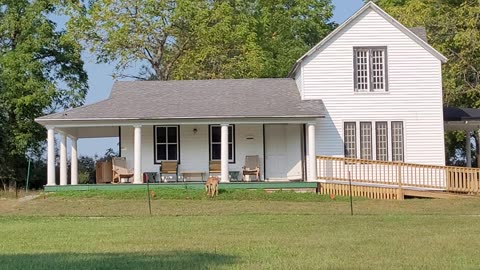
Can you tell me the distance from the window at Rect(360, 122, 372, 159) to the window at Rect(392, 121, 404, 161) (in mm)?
878

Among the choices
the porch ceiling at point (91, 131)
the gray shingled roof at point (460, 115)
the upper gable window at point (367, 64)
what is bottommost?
the porch ceiling at point (91, 131)

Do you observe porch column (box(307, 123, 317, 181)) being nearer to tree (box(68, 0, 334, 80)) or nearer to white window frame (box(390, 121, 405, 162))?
white window frame (box(390, 121, 405, 162))

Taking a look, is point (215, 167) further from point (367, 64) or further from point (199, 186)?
point (367, 64)

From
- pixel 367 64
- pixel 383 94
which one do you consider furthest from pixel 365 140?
pixel 367 64

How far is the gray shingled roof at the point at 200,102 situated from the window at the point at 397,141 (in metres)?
2.90

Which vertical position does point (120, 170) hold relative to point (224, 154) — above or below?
below

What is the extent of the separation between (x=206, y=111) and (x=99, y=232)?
45.9 feet

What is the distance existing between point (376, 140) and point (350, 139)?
0.96 m

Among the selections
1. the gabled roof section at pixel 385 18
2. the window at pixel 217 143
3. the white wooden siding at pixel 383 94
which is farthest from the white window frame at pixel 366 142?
the window at pixel 217 143

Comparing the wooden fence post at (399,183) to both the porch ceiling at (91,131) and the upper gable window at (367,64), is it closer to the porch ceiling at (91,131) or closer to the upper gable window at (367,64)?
the upper gable window at (367,64)

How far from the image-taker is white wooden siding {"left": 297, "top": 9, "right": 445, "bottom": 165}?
1291 inches

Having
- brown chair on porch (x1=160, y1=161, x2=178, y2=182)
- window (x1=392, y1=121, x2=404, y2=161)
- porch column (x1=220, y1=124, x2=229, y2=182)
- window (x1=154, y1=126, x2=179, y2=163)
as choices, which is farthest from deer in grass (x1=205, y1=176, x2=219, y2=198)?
window (x1=392, y1=121, x2=404, y2=161)

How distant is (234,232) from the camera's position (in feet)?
59.1

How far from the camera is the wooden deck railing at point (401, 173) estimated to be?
3067cm
